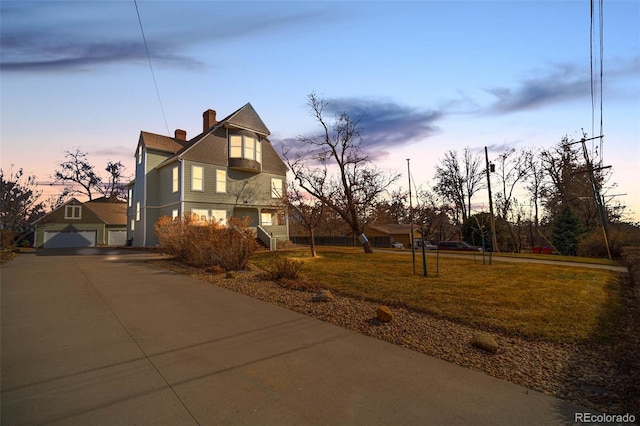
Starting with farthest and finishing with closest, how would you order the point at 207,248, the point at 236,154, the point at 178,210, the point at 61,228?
1. the point at 61,228
2. the point at 236,154
3. the point at 178,210
4. the point at 207,248

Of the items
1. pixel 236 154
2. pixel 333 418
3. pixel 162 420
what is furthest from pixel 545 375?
pixel 236 154

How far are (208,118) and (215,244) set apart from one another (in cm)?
2013

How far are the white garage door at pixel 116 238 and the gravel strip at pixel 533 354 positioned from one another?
3756cm

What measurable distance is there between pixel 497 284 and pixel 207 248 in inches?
380

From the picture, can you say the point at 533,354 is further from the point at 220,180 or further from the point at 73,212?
the point at 73,212

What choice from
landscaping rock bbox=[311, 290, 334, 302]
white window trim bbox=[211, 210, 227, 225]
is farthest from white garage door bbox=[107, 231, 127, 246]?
landscaping rock bbox=[311, 290, 334, 302]

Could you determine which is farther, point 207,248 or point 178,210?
point 178,210

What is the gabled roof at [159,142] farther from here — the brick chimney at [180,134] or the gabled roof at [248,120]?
the gabled roof at [248,120]

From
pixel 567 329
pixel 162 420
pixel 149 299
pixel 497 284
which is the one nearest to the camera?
pixel 162 420

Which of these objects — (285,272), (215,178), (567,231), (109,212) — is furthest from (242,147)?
(567,231)

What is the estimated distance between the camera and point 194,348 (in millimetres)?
4520

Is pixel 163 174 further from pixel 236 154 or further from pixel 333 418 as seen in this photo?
pixel 333 418

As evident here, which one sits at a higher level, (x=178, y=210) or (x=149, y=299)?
(x=178, y=210)

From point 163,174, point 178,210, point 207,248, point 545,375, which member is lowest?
point 545,375
